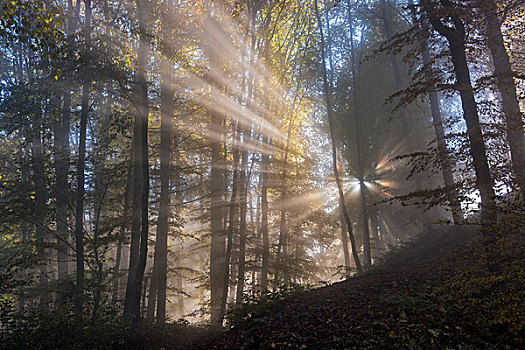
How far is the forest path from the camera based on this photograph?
17.2ft

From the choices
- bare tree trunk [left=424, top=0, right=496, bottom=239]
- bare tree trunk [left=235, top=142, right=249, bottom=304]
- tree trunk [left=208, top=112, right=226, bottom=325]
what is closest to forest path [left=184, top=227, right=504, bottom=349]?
bare tree trunk [left=424, top=0, right=496, bottom=239]

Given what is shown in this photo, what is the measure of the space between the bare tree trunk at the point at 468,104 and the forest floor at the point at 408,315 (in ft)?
3.54

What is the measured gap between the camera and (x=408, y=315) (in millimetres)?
6016

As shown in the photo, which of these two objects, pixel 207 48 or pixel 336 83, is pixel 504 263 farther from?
pixel 336 83

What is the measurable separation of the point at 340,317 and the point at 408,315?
1.28 metres

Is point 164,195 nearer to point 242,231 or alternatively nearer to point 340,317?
point 242,231

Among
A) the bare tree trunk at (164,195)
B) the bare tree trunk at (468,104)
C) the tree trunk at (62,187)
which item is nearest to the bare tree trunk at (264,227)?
the bare tree trunk at (164,195)

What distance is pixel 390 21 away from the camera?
21.0 metres

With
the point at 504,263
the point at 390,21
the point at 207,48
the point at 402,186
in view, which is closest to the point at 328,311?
the point at 504,263

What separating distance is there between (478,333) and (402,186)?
16.0 meters

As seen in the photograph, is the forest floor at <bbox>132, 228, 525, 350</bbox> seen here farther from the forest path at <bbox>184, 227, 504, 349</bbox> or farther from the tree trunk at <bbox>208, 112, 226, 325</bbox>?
the tree trunk at <bbox>208, 112, 226, 325</bbox>

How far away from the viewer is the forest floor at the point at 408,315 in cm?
469

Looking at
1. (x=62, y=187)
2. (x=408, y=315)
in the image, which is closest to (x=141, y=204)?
(x=62, y=187)

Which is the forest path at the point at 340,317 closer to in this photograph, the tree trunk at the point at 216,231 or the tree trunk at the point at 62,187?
the tree trunk at the point at 216,231
